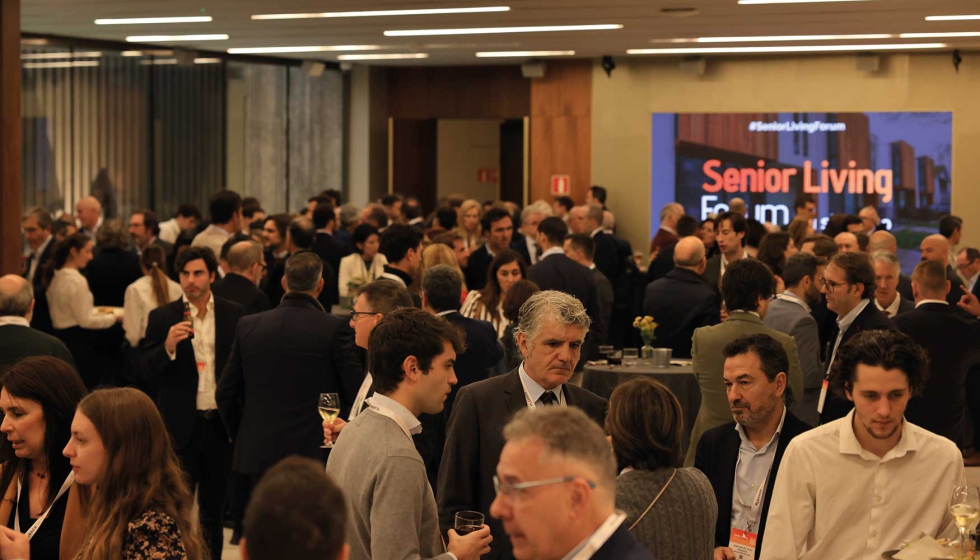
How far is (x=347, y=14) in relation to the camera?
10.9 metres

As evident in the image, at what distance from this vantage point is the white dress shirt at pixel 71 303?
8.16 meters

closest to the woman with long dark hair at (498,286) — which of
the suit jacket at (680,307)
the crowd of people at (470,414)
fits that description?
the crowd of people at (470,414)

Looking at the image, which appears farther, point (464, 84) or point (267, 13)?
point (464, 84)

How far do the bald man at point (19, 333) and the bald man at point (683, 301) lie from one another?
3.84m

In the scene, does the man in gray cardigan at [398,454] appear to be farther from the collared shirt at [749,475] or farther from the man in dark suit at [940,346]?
the man in dark suit at [940,346]

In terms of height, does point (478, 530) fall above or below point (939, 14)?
below

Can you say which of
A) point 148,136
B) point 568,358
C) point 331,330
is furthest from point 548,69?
point 568,358

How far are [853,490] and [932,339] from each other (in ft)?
12.0

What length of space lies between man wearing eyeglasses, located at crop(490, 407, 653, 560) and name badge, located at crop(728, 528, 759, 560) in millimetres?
1603

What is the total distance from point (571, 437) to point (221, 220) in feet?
25.5

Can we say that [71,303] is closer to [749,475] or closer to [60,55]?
[749,475]

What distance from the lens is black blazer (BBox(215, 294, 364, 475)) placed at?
225 inches

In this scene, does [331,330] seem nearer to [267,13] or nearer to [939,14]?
[267,13]

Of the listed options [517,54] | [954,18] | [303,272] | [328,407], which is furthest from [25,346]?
[517,54]
